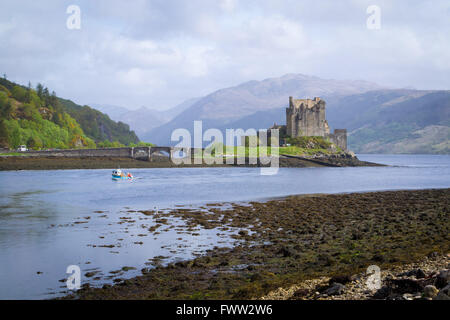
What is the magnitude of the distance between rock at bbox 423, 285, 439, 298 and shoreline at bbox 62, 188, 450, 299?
12.9ft

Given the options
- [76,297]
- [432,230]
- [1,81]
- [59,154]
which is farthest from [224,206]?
[1,81]

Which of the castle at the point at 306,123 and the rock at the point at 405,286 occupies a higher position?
the castle at the point at 306,123

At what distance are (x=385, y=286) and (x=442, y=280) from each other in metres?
1.30

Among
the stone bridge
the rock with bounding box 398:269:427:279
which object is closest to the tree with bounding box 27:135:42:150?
the stone bridge

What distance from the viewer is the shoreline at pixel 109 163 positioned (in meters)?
87.6

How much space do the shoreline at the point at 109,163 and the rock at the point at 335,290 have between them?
8501cm

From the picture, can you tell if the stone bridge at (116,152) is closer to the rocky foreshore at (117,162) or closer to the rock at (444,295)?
the rocky foreshore at (117,162)

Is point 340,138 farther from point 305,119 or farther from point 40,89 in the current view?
point 40,89

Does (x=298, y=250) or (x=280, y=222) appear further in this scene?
(x=280, y=222)

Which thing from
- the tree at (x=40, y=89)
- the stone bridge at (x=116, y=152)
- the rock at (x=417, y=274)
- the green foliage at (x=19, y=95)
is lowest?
the rock at (x=417, y=274)

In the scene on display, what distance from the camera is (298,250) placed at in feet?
57.9

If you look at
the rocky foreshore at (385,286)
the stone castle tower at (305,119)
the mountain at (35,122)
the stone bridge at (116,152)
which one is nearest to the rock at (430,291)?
the rocky foreshore at (385,286)

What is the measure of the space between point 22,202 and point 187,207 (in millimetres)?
15757

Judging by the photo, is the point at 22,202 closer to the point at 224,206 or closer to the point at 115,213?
the point at 115,213
